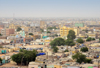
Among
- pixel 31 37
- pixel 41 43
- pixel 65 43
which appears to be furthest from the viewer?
pixel 31 37

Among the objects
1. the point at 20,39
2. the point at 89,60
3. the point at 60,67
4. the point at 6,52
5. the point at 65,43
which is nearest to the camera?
the point at 60,67

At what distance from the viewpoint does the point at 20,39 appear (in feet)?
75.3

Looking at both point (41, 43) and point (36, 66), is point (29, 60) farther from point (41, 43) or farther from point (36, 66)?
point (41, 43)

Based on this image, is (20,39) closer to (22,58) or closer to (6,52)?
(6,52)

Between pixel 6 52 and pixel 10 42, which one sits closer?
pixel 6 52

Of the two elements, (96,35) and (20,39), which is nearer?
(20,39)

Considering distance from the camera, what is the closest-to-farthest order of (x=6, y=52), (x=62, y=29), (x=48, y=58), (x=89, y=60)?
1. (x=89, y=60)
2. (x=48, y=58)
3. (x=6, y=52)
4. (x=62, y=29)

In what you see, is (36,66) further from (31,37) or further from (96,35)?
(96,35)

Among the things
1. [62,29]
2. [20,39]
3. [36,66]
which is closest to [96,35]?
[62,29]

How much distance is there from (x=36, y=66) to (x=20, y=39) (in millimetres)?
13142

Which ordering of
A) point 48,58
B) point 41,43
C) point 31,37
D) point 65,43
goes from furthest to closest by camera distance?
point 31,37
point 41,43
point 65,43
point 48,58

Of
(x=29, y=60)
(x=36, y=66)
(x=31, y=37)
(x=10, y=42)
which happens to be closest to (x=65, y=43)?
(x=10, y=42)

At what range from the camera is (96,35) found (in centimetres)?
2784

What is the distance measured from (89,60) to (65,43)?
→ 7799 mm
